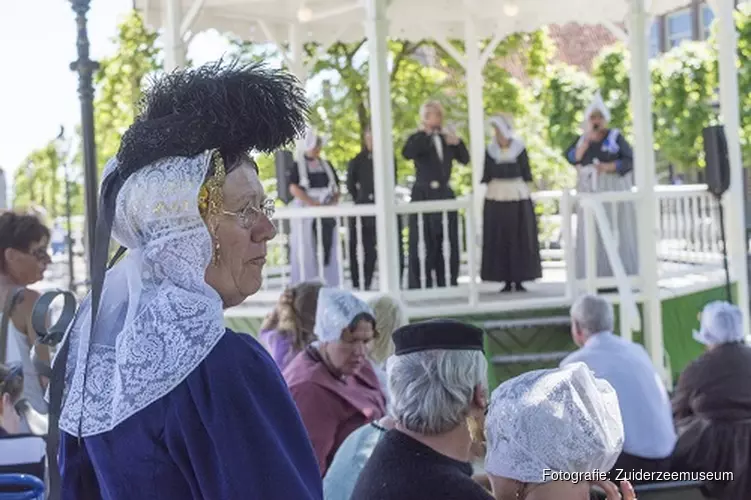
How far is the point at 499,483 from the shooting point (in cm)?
260

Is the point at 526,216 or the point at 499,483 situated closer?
the point at 499,483

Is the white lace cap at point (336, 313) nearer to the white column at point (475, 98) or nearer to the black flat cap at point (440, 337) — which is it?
the black flat cap at point (440, 337)

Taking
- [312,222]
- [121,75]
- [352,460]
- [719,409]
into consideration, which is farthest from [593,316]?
[121,75]

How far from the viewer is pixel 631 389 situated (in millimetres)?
5629

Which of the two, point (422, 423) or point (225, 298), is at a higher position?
point (225, 298)

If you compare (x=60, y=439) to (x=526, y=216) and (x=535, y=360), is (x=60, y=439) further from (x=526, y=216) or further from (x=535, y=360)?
(x=526, y=216)

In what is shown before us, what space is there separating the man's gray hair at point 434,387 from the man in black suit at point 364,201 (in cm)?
763

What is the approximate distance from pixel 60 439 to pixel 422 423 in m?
1.27

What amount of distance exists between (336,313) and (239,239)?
302 cm

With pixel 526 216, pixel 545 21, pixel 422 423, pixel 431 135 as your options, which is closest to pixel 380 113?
pixel 431 135

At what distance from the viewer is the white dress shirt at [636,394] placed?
5.46 metres

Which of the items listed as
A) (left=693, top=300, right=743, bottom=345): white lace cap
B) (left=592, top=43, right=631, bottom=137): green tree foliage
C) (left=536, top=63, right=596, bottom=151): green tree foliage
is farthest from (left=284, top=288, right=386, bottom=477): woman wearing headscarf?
(left=536, top=63, right=596, bottom=151): green tree foliage

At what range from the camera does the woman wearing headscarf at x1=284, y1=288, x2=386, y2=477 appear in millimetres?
4496

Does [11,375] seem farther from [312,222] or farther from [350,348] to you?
[312,222]
